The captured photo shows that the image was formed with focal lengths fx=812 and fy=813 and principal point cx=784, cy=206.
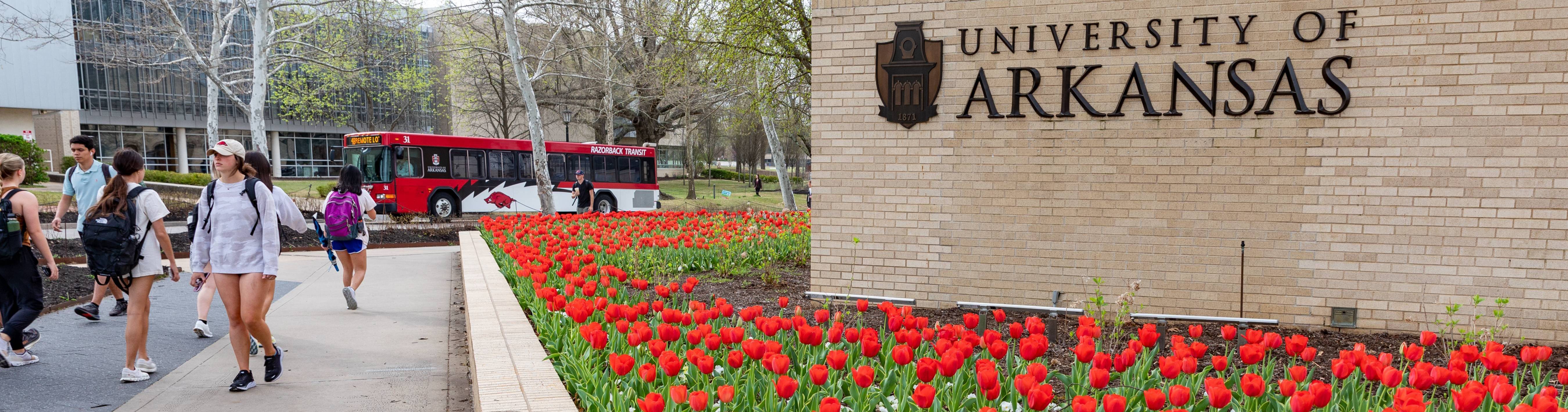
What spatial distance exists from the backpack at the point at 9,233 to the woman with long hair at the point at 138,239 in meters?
0.37

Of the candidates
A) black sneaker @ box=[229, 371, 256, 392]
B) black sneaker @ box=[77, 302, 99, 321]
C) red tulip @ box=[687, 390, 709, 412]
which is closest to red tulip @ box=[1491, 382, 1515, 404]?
red tulip @ box=[687, 390, 709, 412]

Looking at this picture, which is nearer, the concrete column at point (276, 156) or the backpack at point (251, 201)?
the backpack at point (251, 201)

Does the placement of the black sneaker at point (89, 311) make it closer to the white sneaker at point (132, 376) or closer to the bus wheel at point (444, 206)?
the white sneaker at point (132, 376)

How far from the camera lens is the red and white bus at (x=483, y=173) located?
64.3ft

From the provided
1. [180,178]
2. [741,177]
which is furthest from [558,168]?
[741,177]

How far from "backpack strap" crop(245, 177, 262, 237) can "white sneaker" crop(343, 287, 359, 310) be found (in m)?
3.07

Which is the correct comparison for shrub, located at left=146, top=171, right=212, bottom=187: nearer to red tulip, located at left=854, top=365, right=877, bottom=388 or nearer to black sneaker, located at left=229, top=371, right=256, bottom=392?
black sneaker, located at left=229, top=371, right=256, bottom=392

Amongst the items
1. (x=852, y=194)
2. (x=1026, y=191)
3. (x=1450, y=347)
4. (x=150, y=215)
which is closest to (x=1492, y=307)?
(x=1450, y=347)

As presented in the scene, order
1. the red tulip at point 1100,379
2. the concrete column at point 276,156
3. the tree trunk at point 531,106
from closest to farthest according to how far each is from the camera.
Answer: the red tulip at point 1100,379 → the tree trunk at point 531,106 → the concrete column at point 276,156

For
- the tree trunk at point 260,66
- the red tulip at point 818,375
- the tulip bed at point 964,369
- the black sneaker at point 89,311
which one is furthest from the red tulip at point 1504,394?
the tree trunk at point 260,66

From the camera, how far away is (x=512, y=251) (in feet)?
23.3

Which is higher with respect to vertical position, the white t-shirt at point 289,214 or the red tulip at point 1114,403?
the white t-shirt at point 289,214

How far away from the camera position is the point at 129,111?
1569 inches

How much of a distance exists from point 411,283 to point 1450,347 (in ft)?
30.9
